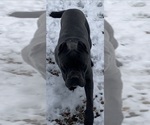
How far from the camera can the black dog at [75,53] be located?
190 centimetres

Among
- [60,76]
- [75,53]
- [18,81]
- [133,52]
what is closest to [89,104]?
[60,76]

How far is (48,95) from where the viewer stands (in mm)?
2166

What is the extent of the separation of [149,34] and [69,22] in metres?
3.11

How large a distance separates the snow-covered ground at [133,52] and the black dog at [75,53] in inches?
45.6

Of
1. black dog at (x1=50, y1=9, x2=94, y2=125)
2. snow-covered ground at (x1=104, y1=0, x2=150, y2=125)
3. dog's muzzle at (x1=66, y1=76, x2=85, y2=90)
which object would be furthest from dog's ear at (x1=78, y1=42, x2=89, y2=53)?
snow-covered ground at (x1=104, y1=0, x2=150, y2=125)

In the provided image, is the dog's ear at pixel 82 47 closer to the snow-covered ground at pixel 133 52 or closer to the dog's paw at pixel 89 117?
the dog's paw at pixel 89 117


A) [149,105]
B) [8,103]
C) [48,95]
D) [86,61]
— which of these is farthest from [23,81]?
[86,61]

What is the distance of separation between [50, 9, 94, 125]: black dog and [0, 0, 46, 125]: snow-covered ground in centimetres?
117

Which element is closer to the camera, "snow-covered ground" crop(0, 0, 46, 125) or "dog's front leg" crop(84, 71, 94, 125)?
"dog's front leg" crop(84, 71, 94, 125)

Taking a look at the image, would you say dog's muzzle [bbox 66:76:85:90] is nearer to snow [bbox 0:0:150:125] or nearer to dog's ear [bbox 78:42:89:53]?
dog's ear [bbox 78:42:89:53]

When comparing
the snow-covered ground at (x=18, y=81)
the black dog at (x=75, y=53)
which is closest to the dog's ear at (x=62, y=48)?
the black dog at (x=75, y=53)

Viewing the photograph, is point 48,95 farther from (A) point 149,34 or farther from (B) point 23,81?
(A) point 149,34

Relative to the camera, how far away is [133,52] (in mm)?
4555

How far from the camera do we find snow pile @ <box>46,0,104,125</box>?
215cm
